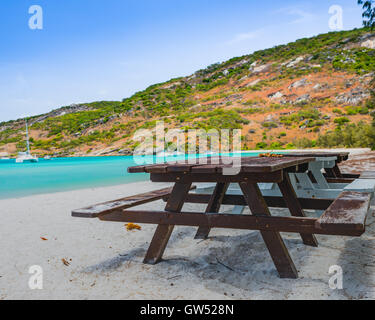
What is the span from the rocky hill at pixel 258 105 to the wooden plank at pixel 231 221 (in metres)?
19.7

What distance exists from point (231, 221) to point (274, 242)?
319mm

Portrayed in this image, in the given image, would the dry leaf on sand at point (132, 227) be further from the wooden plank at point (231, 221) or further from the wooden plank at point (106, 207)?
the wooden plank at point (231, 221)

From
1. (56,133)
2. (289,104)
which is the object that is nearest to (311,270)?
(289,104)

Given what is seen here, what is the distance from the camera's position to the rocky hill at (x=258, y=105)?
31.7m

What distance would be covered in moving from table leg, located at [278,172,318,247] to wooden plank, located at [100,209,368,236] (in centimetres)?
66

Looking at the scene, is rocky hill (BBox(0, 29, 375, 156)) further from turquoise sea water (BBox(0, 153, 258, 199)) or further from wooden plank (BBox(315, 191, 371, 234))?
wooden plank (BBox(315, 191, 371, 234))

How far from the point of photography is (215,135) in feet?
110

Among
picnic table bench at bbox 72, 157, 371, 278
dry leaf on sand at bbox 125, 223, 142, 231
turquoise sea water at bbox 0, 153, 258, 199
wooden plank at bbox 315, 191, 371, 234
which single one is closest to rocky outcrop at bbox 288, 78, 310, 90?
turquoise sea water at bbox 0, 153, 258, 199

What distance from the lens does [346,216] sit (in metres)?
1.75

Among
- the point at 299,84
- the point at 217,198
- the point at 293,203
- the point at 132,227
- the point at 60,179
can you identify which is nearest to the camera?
the point at 293,203

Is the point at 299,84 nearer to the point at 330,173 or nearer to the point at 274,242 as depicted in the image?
the point at 330,173

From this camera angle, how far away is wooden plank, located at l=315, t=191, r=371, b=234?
161 cm

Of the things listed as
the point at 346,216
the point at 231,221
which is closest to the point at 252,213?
the point at 231,221
